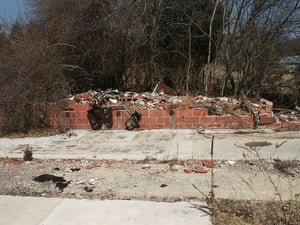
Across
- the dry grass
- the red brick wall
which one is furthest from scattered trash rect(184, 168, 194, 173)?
the dry grass

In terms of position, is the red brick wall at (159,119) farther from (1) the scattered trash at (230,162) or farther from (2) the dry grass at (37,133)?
(1) the scattered trash at (230,162)

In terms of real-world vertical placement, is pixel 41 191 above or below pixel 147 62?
below

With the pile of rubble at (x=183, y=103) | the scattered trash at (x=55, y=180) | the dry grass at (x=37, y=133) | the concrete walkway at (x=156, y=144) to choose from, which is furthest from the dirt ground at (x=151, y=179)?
the pile of rubble at (x=183, y=103)

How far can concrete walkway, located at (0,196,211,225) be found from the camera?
3357 mm

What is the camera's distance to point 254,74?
28.9 feet

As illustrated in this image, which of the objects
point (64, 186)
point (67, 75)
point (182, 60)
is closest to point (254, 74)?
point (182, 60)

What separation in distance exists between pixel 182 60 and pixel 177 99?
2294 mm

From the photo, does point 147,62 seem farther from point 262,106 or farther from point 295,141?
point 295,141

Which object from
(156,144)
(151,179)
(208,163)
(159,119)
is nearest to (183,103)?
(159,119)

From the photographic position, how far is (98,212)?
3.55 m

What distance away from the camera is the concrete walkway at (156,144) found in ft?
17.6

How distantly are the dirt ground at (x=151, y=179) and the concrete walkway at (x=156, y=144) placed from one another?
36cm

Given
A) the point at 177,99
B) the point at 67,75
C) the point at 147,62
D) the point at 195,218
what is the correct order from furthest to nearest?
the point at 147,62 < the point at 67,75 < the point at 177,99 < the point at 195,218

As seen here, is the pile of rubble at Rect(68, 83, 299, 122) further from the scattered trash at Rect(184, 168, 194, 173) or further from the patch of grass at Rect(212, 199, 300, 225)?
the patch of grass at Rect(212, 199, 300, 225)
